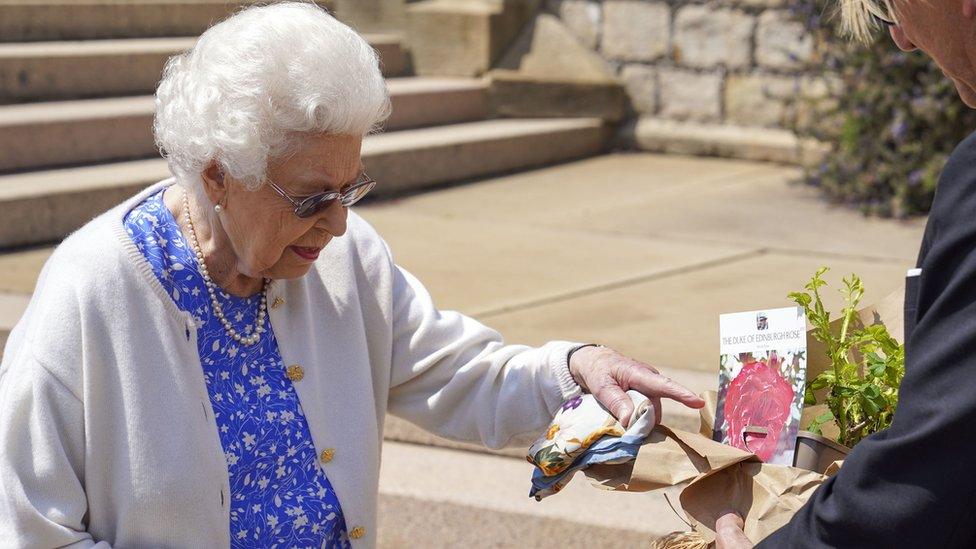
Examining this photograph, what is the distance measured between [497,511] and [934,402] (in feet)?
7.81

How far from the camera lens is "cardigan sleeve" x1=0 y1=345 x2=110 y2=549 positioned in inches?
78.6

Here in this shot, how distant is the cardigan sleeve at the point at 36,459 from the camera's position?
1997mm

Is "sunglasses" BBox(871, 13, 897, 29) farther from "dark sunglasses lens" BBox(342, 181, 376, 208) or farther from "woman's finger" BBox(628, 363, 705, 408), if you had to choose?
"dark sunglasses lens" BBox(342, 181, 376, 208)

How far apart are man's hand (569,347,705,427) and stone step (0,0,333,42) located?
5.33m

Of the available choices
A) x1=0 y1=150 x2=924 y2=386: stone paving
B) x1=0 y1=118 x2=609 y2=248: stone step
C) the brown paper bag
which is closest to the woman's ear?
the brown paper bag

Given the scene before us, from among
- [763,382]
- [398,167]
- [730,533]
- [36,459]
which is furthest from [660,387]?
[398,167]

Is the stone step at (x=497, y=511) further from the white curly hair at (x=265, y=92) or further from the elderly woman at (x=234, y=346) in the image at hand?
the white curly hair at (x=265, y=92)

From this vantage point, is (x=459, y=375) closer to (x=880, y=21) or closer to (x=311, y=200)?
(x=311, y=200)

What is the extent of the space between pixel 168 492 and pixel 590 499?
6.25ft

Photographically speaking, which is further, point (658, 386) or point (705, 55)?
point (705, 55)

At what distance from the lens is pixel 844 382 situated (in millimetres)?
1879

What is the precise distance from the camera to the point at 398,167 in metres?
7.28

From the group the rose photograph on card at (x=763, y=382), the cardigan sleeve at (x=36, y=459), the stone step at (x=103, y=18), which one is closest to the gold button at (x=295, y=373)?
the cardigan sleeve at (x=36, y=459)

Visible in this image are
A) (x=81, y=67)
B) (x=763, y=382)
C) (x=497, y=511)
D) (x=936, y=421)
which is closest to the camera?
(x=936, y=421)
